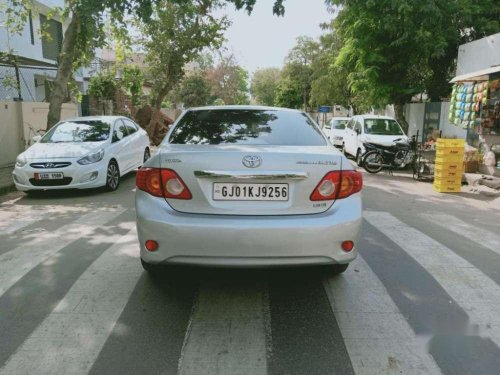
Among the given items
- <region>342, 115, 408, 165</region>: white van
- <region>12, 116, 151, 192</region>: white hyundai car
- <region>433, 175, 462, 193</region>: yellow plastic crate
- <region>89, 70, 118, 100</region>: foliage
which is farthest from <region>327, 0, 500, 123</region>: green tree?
<region>89, 70, 118, 100</region>: foliage

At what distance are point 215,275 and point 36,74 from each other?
2103cm

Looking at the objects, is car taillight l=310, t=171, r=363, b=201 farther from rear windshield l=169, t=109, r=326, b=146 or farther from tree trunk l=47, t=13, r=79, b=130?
tree trunk l=47, t=13, r=79, b=130

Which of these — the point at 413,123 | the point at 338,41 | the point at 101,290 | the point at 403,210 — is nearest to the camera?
the point at 101,290

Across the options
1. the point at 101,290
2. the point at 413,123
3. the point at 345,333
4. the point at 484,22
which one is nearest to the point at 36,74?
the point at 413,123

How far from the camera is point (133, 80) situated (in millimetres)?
25641

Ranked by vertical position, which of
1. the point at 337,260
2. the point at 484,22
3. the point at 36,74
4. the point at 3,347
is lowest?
the point at 3,347

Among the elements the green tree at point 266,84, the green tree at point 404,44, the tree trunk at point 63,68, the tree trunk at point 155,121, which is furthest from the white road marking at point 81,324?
the green tree at point 266,84

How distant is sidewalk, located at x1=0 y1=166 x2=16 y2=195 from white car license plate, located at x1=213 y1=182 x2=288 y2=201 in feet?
24.5

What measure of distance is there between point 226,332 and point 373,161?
36.0ft

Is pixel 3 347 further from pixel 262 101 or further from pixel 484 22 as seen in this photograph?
pixel 262 101

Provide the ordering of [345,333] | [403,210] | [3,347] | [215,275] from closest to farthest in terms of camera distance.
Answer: [3,347] → [345,333] → [215,275] → [403,210]

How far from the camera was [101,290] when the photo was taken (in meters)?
4.05

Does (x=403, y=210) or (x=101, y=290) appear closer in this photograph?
(x=101, y=290)

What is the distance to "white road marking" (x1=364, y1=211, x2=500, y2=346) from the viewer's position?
3586 mm
